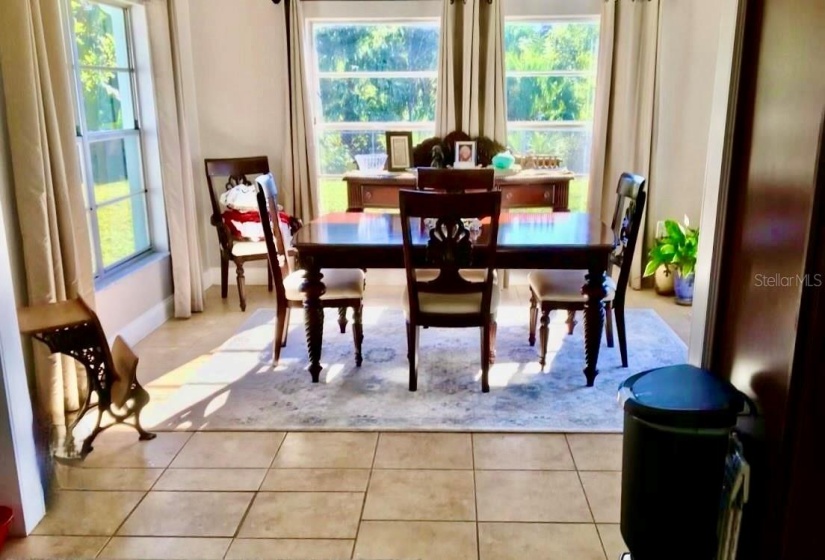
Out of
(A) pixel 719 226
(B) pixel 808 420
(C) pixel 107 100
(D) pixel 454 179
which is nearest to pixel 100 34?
(C) pixel 107 100

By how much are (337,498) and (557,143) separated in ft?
11.2

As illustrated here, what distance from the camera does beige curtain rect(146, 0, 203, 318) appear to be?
3.99 metres

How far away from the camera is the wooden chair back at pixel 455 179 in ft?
10.2

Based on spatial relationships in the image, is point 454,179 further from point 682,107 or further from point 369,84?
point 682,107

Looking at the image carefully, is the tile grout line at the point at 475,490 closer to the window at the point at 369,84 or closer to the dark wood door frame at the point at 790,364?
the dark wood door frame at the point at 790,364

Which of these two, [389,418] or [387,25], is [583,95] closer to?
[387,25]

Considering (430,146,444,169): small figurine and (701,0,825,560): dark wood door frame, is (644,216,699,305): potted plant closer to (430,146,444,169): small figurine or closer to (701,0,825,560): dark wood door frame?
(430,146,444,169): small figurine

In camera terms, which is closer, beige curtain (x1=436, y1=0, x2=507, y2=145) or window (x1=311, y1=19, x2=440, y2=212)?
beige curtain (x1=436, y1=0, x2=507, y2=145)

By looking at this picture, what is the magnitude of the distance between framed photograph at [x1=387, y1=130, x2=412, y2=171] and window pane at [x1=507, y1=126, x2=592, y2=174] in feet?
2.48

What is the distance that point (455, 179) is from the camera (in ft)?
10.3

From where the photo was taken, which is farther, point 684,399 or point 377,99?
point 377,99

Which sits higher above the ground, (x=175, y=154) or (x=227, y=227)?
(x=175, y=154)

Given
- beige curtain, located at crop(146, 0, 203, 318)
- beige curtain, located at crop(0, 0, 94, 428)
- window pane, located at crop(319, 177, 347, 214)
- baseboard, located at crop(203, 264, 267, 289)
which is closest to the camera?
beige curtain, located at crop(0, 0, 94, 428)

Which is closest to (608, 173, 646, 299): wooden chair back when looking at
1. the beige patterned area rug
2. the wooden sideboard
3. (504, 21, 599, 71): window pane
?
the beige patterned area rug
